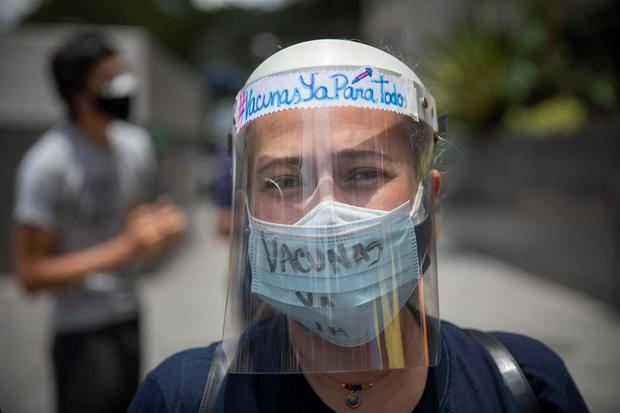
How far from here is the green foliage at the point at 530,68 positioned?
283 inches

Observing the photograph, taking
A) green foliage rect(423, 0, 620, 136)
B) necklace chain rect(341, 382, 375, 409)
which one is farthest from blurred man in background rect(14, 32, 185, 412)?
green foliage rect(423, 0, 620, 136)

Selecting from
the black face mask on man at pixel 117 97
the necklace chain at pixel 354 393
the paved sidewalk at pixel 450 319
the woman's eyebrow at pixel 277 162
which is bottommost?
the paved sidewalk at pixel 450 319

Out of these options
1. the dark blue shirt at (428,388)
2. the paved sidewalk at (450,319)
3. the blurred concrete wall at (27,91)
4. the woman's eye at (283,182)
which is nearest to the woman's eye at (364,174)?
the woman's eye at (283,182)

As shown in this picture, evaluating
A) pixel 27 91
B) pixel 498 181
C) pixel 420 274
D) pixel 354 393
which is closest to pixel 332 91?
pixel 420 274

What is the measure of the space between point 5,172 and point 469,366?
7725 mm

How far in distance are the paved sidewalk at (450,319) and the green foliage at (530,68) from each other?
2.07 metres

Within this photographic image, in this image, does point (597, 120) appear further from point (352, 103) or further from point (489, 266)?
point (352, 103)

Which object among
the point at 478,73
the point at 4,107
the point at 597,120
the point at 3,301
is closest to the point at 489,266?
the point at 597,120

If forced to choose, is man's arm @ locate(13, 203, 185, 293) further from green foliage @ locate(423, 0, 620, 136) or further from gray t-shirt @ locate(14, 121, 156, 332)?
green foliage @ locate(423, 0, 620, 136)

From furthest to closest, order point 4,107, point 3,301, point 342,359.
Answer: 1. point 4,107
2. point 3,301
3. point 342,359

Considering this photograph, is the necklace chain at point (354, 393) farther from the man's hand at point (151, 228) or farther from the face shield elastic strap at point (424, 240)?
the man's hand at point (151, 228)

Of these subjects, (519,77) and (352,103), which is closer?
(352,103)

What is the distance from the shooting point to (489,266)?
802 centimetres

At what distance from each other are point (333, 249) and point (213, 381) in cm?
40
